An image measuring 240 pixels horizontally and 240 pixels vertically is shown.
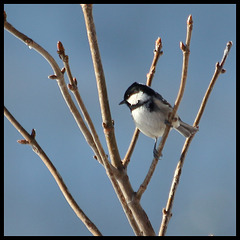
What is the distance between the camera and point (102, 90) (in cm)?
99

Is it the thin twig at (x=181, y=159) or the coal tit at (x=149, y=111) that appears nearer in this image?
the thin twig at (x=181, y=159)

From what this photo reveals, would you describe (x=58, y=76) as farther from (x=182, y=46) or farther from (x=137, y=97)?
(x=137, y=97)

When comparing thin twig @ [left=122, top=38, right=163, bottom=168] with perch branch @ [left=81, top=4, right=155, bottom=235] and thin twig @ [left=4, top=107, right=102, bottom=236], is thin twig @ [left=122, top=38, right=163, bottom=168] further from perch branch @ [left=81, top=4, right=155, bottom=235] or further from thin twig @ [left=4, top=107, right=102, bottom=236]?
thin twig @ [left=4, top=107, right=102, bottom=236]

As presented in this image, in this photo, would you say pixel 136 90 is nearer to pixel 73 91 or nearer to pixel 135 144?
pixel 135 144

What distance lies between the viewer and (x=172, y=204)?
37.5 inches

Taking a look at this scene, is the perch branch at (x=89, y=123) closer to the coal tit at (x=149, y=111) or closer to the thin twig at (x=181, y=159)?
the thin twig at (x=181, y=159)

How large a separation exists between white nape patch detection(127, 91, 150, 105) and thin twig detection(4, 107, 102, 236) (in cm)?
126

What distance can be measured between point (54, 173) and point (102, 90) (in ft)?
0.95

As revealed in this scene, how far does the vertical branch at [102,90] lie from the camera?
0.87 metres

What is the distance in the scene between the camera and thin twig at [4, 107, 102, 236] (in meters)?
0.79

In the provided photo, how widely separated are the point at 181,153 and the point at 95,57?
16.4 inches

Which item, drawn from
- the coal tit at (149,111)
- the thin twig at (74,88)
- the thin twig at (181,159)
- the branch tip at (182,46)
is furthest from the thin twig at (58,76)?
the coal tit at (149,111)

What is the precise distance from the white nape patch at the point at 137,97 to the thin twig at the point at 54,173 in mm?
1264

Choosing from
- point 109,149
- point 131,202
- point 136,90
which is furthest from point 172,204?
point 136,90
